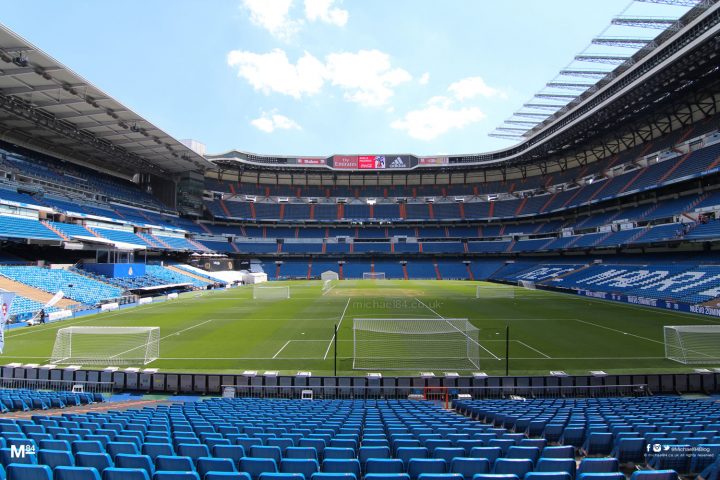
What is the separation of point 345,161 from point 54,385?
72.8 meters

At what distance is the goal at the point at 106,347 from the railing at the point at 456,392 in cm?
677

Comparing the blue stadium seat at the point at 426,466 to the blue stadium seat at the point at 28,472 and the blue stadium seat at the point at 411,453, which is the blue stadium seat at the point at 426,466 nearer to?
the blue stadium seat at the point at 411,453

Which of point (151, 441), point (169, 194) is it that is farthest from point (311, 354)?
point (169, 194)

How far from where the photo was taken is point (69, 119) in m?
41.5

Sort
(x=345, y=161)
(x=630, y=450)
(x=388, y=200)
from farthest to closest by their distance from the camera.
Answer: (x=388, y=200) → (x=345, y=161) → (x=630, y=450)

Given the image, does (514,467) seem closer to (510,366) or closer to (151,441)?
(151,441)

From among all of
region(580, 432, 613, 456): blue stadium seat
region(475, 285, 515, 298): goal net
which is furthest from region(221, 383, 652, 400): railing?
region(475, 285, 515, 298): goal net

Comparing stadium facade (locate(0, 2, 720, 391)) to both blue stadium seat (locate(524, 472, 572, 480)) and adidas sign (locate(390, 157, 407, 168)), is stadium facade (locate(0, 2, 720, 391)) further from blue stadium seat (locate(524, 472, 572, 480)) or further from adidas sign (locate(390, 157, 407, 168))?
blue stadium seat (locate(524, 472, 572, 480))

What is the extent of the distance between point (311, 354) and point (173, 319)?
1577cm

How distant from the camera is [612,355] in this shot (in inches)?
741

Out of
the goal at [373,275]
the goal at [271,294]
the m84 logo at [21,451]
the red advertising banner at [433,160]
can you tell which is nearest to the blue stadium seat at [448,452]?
the m84 logo at [21,451]

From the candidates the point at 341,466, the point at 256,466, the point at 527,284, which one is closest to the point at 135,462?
the point at 256,466

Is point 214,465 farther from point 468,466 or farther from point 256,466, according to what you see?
point 468,466

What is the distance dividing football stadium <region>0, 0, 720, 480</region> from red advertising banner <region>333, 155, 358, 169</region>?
89 centimetres
